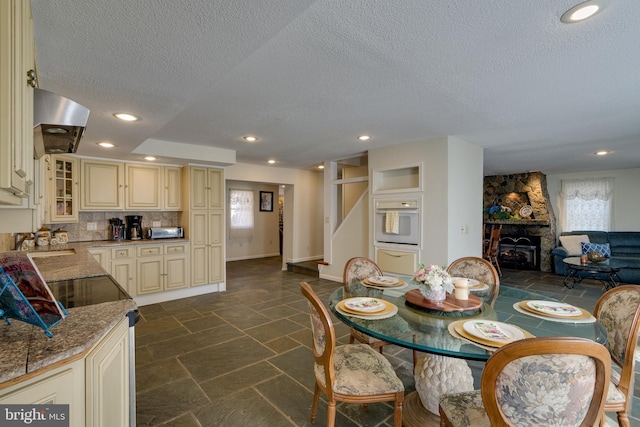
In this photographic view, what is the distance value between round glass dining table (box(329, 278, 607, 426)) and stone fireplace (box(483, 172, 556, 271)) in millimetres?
5962

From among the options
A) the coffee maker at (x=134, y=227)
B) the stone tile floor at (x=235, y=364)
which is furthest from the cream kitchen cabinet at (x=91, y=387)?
the coffee maker at (x=134, y=227)

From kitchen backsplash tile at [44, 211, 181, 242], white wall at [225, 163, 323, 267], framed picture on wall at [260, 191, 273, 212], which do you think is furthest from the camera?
framed picture on wall at [260, 191, 273, 212]

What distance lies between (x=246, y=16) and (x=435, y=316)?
5.84 feet

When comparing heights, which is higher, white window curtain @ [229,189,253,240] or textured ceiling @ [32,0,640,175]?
textured ceiling @ [32,0,640,175]

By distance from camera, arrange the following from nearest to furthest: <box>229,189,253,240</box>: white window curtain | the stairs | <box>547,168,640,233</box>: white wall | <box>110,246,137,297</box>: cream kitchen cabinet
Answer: <box>110,246,137,297</box>: cream kitchen cabinet
the stairs
<box>547,168,640,233</box>: white wall
<box>229,189,253,240</box>: white window curtain

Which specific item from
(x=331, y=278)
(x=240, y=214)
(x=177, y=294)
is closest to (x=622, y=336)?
(x=331, y=278)

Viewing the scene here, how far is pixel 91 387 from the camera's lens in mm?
1082

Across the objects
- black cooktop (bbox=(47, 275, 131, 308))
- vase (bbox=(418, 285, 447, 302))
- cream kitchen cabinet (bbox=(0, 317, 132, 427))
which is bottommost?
cream kitchen cabinet (bbox=(0, 317, 132, 427))

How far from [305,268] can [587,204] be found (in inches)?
268

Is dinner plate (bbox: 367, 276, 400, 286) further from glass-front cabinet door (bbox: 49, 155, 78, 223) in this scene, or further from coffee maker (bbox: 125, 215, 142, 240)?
glass-front cabinet door (bbox: 49, 155, 78, 223)

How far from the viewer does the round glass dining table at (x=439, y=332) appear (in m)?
1.35

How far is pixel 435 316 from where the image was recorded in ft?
5.56

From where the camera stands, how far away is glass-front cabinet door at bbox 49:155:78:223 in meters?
3.65

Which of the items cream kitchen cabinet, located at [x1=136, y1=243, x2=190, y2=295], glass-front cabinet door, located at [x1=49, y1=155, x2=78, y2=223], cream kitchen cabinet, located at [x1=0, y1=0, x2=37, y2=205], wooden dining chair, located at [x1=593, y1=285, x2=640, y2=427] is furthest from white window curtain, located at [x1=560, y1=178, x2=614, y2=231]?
glass-front cabinet door, located at [x1=49, y1=155, x2=78, y2=223]
